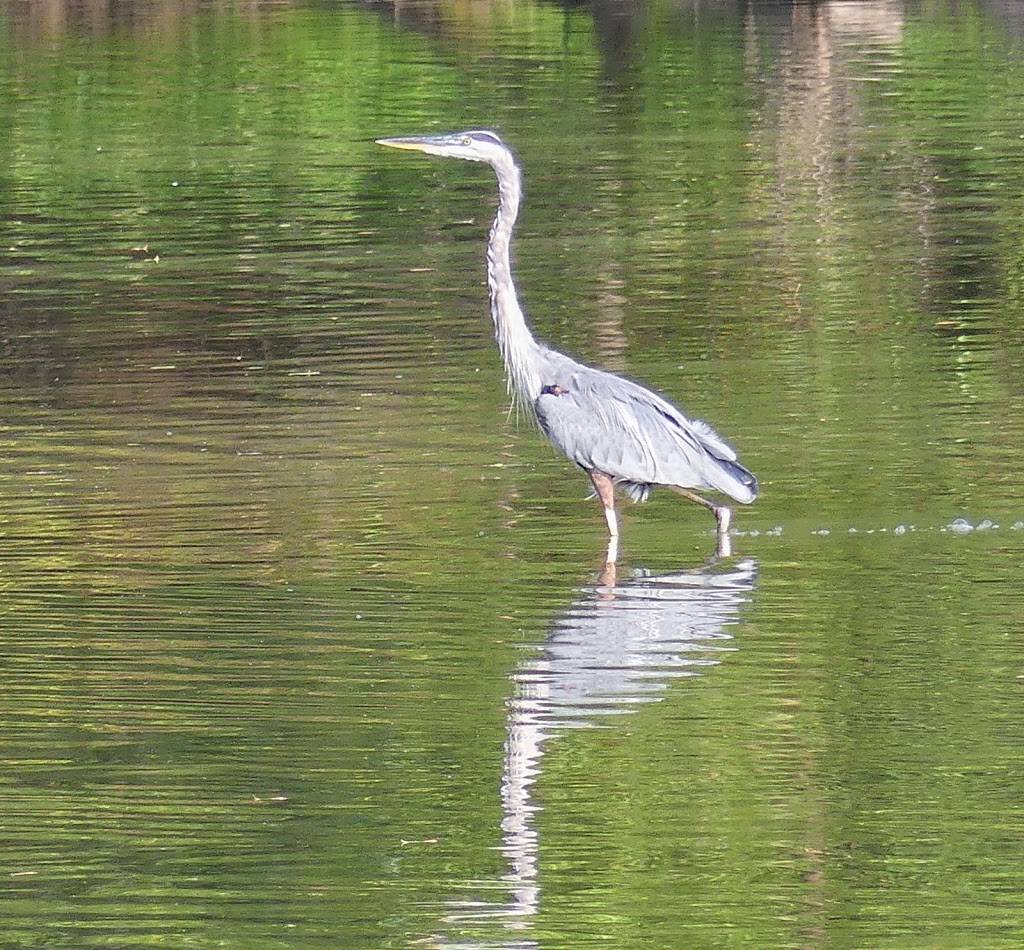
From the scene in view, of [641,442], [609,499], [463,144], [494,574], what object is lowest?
[494,574]

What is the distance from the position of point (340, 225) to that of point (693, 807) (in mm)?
14044

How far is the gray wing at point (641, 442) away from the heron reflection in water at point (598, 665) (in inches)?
20.5

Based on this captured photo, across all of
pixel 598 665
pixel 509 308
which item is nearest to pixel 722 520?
pixel 509 308

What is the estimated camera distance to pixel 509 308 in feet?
36.4

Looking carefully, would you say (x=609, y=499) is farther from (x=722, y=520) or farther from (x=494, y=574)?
(x=494, y=574)

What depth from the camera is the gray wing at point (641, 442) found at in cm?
1038

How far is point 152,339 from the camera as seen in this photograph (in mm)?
15828

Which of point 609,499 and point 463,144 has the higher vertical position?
point 463,144

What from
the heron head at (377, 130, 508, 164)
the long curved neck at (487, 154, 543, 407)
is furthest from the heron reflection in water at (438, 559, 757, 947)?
the heron head at (377, 130, 508, 164)

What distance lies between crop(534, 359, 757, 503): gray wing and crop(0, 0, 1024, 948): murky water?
0.30 metres

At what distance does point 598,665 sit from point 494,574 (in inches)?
55.5

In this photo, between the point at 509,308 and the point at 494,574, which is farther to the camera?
the point at 509,308

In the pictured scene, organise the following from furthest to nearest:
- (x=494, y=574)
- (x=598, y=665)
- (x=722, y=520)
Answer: (x=722, y=520), (x=494, y=574), (x=598, y=665)

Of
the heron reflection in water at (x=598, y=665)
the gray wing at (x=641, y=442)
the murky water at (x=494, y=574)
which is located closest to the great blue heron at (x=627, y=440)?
the gray wing at (x=641, y=442)
